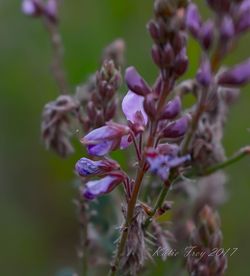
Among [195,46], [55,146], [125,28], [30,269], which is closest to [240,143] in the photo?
[195,46]

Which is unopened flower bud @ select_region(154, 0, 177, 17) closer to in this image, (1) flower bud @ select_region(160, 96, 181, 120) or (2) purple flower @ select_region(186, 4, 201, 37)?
(2) purple flower @ select_region(186, 4, 201, 37)

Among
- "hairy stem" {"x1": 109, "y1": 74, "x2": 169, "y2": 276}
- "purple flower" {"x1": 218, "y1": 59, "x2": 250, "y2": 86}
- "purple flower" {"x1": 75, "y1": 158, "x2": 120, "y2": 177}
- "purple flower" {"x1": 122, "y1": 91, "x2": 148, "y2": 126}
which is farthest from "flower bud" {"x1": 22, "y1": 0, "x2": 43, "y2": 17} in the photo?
"purple flower" {"x1": 218, "y1": 59, "x2": 250, "y2": 86}

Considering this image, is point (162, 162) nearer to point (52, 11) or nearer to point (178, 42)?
point (178, 42)

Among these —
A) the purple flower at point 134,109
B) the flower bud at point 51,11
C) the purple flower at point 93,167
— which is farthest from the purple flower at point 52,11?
the purple flower at point 93,167

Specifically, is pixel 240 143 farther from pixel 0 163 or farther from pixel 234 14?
pixel 234 14

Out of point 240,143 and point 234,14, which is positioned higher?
point 234,14

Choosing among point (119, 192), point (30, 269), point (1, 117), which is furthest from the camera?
point (1, 117)

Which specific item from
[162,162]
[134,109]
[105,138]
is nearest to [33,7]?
[134,109]
